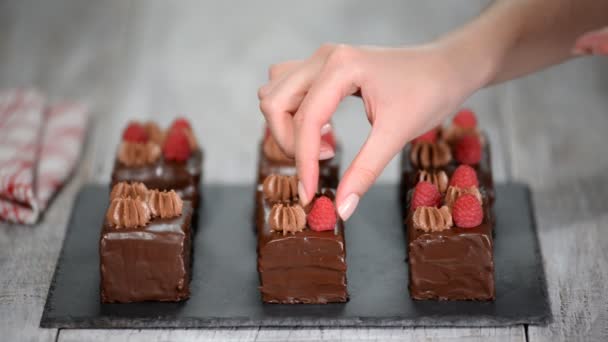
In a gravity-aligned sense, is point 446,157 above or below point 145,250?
above

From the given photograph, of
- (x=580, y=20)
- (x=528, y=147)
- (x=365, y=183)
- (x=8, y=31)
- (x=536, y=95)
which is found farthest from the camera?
(x=8, y=31)

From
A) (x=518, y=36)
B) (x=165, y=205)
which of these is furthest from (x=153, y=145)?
(x=518, y=36)

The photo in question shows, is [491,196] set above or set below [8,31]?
below

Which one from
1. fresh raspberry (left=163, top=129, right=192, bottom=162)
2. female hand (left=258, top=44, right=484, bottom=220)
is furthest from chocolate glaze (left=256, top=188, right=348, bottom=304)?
fresh raspberry (left=163, top=129, right=192, bottom=162)

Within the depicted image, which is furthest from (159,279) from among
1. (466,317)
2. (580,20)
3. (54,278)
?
A: (580,20)

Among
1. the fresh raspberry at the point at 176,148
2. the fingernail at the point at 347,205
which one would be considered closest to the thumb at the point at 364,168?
the fingernail at the point at 347,205

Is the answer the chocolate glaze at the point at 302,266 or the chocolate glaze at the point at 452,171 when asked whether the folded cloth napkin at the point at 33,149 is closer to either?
the chocolate glaze at the point at 302,266

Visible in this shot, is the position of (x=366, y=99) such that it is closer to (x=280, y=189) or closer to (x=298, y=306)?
(x=280, y=189)

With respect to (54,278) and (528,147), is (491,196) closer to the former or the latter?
(528,147)
